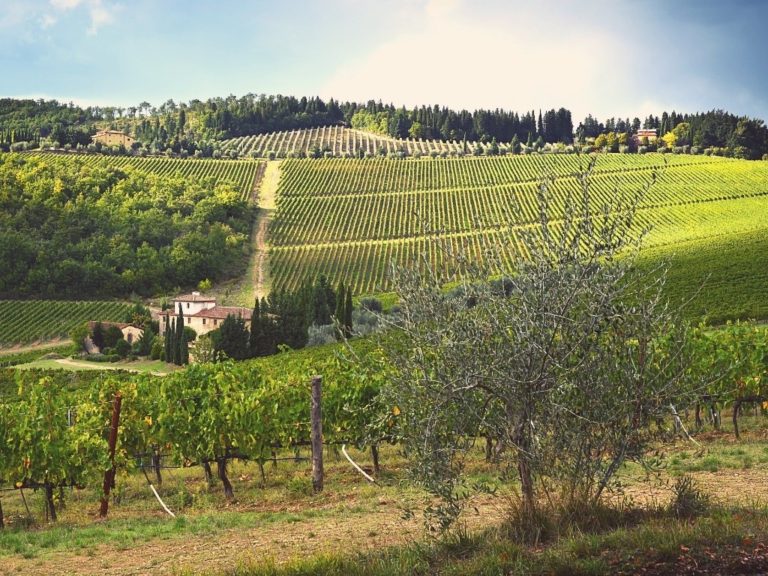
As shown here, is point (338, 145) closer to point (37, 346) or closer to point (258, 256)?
point (258, 256)

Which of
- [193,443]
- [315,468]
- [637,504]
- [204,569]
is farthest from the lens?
[193,443]

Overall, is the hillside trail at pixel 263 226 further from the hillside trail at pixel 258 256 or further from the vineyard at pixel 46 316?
the vineyard at pixel 46 316

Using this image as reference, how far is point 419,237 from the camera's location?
94.7 meters

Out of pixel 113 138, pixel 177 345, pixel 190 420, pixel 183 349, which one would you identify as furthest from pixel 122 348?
pixel 113 138

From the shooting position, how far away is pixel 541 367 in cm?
864

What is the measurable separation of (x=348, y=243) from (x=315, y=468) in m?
82.1

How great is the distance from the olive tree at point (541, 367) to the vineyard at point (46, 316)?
71.5 m

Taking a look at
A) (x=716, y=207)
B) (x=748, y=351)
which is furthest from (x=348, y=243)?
(x=748, y=351)

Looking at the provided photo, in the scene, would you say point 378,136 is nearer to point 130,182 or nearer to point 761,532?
point 130,182

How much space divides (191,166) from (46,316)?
56780 millimetres

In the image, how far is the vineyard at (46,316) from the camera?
76.2 meters

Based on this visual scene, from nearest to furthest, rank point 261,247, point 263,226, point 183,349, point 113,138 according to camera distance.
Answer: point 183,349 < point 261,247 < point 263,226 < point 113,138

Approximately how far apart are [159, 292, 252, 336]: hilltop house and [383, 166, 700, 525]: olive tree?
208 ft

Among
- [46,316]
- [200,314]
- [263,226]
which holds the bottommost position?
[46,316]
